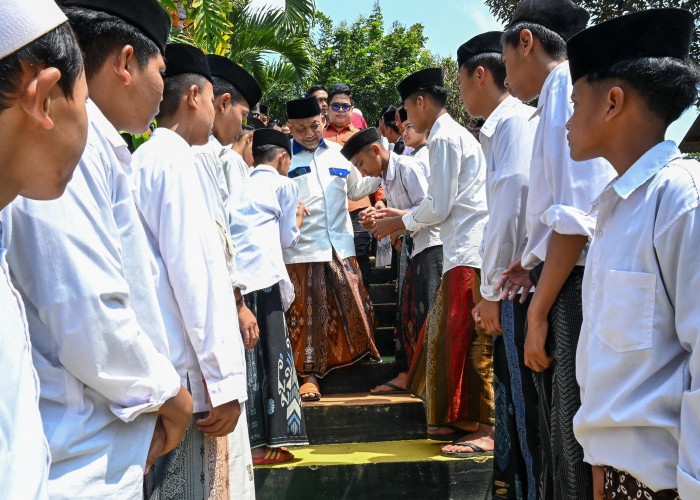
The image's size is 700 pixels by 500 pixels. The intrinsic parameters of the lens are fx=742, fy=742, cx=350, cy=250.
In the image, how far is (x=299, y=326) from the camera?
5.53 m

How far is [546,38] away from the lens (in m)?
2.96

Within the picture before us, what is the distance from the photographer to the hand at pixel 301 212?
17.1 ft

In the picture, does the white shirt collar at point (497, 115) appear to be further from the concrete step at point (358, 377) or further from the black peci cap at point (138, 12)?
the concrete step at point (358, 377)

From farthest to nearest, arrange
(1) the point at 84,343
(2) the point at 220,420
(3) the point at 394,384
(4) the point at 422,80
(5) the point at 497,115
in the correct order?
(3) the point at 394,384 → (4) the point at 422,80 → (5) the point at 497,115 → (2) the point at 220,420 → (1) the point at 84,343

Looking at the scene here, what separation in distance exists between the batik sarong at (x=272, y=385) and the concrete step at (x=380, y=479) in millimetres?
194

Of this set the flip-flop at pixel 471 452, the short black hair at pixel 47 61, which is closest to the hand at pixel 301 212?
the flip-flop at pixel 471 452

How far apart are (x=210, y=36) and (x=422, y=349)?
4482 millimetres

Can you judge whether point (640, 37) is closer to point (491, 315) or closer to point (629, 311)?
point (629, 311)

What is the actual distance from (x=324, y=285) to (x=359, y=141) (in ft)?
3.70

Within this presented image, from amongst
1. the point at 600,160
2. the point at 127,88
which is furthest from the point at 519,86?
the point at 127,88

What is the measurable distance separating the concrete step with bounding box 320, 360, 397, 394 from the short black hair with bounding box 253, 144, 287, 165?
173 centimetres

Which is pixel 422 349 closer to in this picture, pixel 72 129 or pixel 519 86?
pixel 519 86

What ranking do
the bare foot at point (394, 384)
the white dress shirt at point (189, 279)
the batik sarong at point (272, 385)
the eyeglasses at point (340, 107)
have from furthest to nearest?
1. the eyeglasses at point (340, 107)
2. the bare foot at point (394, 384)
3. the batik sarong at point (272, 385)
4. the white dress shirt at point (189, 279)

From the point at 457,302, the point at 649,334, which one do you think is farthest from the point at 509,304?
the point at 649,334
